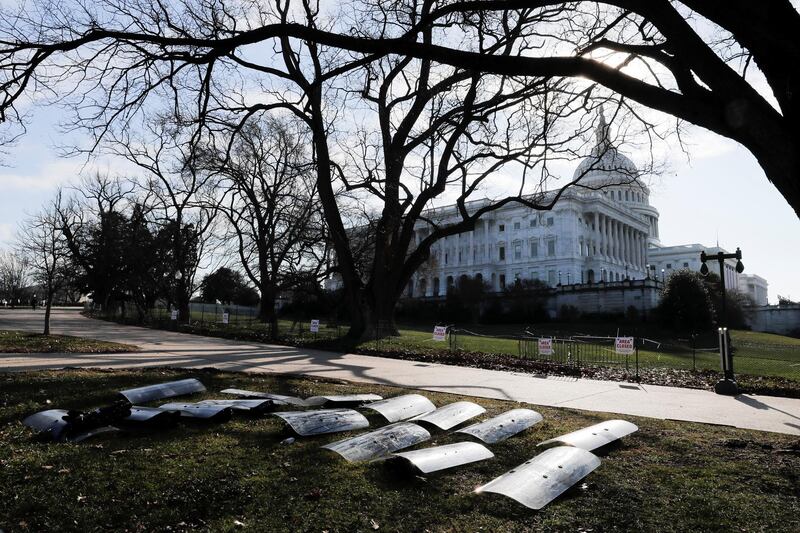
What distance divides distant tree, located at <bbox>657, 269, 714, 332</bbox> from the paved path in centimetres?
4287

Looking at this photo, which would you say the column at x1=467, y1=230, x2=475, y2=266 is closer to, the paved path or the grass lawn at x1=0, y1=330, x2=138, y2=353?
the paved path

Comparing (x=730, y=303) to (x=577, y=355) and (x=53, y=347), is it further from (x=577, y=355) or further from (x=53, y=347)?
(x=53, y=347)

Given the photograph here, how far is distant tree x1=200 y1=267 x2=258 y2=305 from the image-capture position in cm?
5483

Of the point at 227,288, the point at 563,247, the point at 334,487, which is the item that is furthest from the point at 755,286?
the point at 334,487

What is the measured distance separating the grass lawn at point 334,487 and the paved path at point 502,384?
2685 millimetres

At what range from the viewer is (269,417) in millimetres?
7543

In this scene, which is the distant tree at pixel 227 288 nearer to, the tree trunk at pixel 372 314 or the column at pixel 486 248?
the tree trunk at pixel 372 314

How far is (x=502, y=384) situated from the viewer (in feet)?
42.6

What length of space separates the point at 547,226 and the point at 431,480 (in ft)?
354

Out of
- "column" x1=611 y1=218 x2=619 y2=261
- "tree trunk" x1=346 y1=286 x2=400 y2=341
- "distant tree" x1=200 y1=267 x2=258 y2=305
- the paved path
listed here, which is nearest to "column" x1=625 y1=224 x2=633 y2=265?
"column" x1=611 y1=218 x2=619 y2=261

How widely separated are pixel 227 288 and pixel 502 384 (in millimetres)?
52080

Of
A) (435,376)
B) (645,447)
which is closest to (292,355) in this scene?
(435,376)

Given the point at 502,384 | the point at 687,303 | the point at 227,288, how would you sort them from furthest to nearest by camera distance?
the point at 227,288
the point at 687,303
the point at 502,384

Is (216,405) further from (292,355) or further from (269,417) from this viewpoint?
(292,355)
